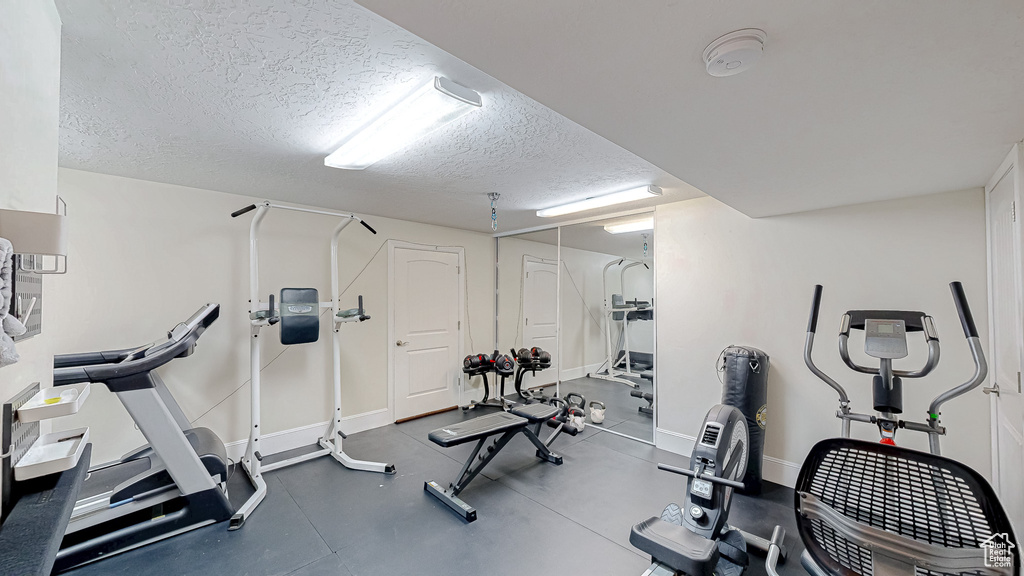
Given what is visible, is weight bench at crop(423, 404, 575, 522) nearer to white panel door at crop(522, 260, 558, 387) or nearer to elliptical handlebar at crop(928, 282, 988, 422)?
white panel door at crop(522, 260, 558, 387)

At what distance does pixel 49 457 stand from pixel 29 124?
0.83 meters

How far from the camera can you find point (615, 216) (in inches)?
158

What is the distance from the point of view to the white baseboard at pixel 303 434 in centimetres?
329

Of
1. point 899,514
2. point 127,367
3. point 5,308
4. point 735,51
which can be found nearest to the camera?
point 5,308

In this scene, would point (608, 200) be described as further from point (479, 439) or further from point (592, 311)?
point (479, 439)

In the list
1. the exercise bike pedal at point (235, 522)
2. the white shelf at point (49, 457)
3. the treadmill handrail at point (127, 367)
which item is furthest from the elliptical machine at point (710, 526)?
the treadmill handrail at point (127, 367)

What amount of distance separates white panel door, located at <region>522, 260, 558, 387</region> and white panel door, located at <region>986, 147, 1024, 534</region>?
3974mm

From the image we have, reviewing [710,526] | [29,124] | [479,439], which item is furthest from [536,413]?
[29,124]

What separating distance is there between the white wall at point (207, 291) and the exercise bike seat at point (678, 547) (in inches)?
129

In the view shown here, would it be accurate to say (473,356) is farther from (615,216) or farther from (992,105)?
(992,105)


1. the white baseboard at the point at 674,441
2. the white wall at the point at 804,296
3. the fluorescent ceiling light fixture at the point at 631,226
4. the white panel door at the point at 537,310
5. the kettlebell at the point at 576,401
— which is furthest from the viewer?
the white panel door at the point at 537,310

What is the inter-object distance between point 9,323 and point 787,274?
154 inches

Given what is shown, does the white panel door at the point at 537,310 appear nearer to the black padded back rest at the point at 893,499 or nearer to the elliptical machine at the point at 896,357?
the elliptical machine at the point at 896,357

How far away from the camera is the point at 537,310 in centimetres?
553
